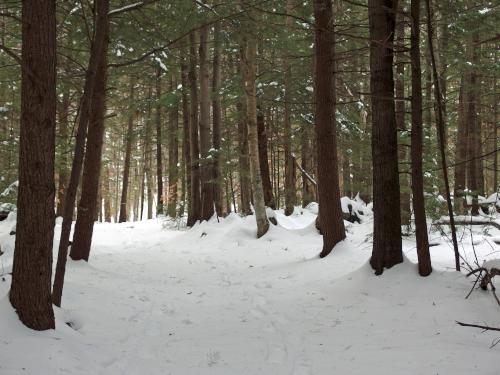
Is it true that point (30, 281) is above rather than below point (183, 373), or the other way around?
above

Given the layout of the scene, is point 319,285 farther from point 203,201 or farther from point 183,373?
point 203,201

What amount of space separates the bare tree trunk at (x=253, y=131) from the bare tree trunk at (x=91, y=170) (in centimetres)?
432

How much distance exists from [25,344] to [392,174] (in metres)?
4.83

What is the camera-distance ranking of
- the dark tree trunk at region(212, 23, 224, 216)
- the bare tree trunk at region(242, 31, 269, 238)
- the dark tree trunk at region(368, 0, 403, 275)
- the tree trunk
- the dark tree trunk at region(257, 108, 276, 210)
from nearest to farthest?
the dark tree trunk at region(368, 0, 403, 275)
the bare tree trunk at region(242, 31, 269, 238)
the tree trunk
the dark tree trunk at region(212, 23, 224, 216)
the dark tree trunk at region(257, 108, 276, 210)

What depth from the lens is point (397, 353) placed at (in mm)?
3961

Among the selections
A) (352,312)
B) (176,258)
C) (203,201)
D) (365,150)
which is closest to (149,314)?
(352,312)

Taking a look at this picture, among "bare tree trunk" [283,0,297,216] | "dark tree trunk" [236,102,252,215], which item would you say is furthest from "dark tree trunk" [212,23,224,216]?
"bare tree trunk" [283,0,297,216]

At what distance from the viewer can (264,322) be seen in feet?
17.5

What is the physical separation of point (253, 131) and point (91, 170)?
489 centimetres

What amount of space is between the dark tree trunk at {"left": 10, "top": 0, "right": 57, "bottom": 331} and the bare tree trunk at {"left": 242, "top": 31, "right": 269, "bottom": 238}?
7803mm

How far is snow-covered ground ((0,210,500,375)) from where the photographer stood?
3.77 meters

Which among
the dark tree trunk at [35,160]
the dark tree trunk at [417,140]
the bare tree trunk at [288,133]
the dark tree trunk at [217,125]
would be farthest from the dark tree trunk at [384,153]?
the dark tree trunk at [217,125]

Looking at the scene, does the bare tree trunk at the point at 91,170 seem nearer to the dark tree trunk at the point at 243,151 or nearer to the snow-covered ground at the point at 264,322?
the snow-covered ground at the point at 264,322

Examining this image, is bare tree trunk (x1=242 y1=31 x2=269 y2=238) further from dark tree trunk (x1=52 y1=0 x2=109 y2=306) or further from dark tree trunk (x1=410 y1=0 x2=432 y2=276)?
dark tree trunk (x1=52 y1=0 x2=109 y2=306)
